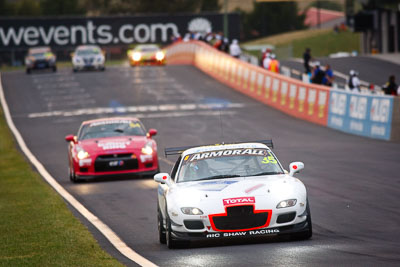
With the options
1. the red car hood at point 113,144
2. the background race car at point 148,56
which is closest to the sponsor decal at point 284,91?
the red car hood at point 113,144

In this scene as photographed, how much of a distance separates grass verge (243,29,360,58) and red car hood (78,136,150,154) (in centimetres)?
8806

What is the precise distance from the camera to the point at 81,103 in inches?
1748

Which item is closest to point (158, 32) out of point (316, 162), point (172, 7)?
point (172, 7)

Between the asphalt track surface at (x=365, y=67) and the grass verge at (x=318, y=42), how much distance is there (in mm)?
45794

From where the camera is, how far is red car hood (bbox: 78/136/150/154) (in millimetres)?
21609

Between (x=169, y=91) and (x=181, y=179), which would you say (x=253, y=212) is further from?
(x=169, y=91)

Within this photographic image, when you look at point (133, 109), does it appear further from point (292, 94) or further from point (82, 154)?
point (82, 154)

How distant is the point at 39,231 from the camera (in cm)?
1391

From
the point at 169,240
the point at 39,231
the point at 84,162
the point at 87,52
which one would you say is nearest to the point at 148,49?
the point at 87,52

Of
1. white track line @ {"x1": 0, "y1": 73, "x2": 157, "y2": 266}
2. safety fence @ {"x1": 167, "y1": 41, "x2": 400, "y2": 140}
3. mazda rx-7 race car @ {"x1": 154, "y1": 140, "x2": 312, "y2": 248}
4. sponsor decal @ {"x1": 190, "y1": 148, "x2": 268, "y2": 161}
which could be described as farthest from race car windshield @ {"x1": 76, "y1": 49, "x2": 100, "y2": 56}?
mazda rx-7 race car @ {"x1": 154, "y1": 140, "x2": 312, "y2": 248}

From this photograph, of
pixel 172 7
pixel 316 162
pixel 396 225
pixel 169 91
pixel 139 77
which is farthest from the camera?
pixel 172 7

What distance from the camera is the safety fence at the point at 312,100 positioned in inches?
1136

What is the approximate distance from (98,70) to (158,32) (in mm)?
29276

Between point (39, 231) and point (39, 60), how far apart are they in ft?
152
